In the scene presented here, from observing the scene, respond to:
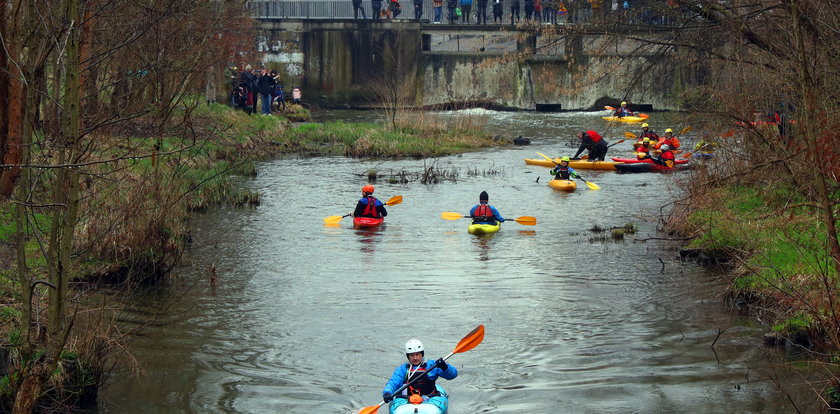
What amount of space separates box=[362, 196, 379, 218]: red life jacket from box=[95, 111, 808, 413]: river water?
0.33 metres

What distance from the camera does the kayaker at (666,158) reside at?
2475cm

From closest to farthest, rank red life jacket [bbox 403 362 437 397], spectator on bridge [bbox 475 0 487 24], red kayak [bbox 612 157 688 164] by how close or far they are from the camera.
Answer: red life jacket [bbox 403 362 437 397] < red kayak [bbox 612 157 688 164] < spectator on bridge [bbox 475 0 487 24]

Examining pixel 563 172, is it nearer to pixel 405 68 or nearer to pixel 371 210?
pixel 371 210

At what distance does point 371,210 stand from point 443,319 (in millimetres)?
6136

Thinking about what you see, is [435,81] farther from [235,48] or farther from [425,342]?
[425,342]

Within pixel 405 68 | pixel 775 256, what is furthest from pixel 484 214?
pixel 405 68

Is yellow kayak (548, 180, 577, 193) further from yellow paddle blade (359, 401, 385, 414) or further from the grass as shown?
yellow paddle blade (359, 401, 385, 414)

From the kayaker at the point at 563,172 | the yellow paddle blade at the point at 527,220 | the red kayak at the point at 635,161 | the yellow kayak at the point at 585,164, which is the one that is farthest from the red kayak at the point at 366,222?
the red kayak at the point at 635,161

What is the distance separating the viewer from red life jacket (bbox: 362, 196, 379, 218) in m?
17.7

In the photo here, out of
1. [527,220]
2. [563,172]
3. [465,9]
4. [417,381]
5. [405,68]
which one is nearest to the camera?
[417,381]

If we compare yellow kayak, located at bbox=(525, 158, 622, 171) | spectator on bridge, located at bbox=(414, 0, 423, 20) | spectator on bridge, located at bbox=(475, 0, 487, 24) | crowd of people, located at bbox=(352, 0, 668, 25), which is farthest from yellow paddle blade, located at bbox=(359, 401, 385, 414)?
spectator on bridge, located at bbox=(414, 0, 423, 20)

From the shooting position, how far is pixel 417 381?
8.73 m

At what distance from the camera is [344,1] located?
47.3m

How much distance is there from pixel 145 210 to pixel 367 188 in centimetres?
563
